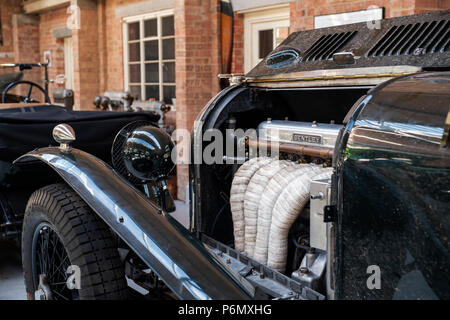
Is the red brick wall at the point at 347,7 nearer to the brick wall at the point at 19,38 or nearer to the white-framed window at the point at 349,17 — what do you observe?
the white-framed window at the point at 349,17

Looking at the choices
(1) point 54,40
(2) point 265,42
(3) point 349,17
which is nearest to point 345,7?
(3) point 349,17

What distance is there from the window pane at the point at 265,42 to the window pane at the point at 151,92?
7.39 feet

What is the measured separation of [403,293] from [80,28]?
8672 mm

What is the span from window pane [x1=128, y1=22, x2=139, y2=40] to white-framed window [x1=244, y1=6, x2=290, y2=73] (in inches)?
105

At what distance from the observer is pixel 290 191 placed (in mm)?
2238

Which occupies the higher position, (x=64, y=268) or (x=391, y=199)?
(x=391, y=199)

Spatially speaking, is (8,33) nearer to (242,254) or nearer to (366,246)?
(242,254)

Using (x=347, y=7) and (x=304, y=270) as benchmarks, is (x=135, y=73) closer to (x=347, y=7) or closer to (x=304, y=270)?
(x=347, y=7)

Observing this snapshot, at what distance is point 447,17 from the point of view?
2307 millimetres

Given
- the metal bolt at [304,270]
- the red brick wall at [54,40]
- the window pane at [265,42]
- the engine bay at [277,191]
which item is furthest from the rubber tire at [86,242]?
the red brick wall at [54,40]

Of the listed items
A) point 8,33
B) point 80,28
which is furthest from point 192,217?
point 8,33

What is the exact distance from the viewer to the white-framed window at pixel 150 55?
296 inches

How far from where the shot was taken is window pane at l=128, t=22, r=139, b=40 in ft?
27.3

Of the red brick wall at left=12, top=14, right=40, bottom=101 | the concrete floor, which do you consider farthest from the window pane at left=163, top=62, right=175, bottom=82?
the red brick wall at left=12, top=14, right=40, bottom=101
